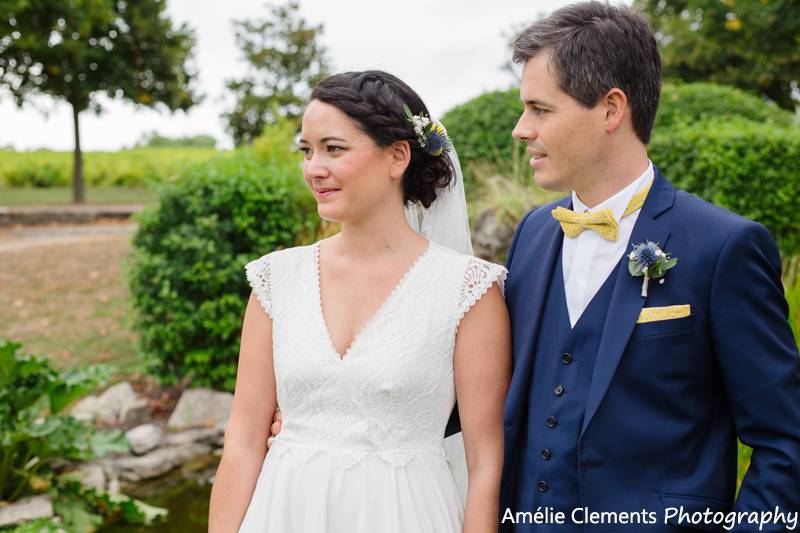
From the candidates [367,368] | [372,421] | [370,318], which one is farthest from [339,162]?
[372,421]

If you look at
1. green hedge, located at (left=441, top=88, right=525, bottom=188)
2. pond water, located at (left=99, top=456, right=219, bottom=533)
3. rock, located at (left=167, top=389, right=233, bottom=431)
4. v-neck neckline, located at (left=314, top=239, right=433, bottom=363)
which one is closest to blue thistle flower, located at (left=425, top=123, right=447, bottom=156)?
v-neck neckline, located at (left=314, top=239, right=433, bottom=363)

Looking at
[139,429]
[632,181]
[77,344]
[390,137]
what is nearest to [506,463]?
[632,181]

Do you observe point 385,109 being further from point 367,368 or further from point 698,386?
point 698,386

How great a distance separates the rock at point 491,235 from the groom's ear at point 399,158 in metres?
5.03

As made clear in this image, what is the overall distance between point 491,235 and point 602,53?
18.2ft

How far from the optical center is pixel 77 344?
866 cm

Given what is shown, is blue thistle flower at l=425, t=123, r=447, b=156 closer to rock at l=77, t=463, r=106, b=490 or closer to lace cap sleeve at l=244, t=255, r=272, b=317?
lace cap sleeve at l=244, t=255, r=272, b=317

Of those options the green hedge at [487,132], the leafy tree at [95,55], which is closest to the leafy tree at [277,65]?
the leafy tree at [95,55]

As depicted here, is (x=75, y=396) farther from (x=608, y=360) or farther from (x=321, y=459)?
(x=608, y=360)

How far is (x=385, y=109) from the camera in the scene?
8.00ft

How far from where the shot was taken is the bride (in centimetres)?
234

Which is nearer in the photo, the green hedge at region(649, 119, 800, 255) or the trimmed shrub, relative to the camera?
the green hedge at region(649, 119, 800, 255)

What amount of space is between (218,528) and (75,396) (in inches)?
129

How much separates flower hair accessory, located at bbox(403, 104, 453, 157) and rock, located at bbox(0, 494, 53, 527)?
373 cm
